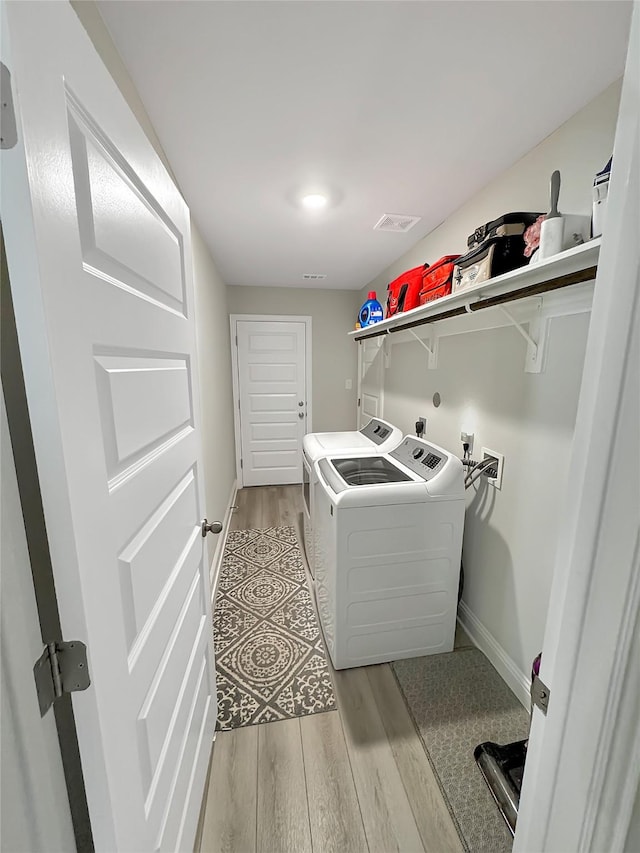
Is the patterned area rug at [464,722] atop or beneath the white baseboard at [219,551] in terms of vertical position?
beneath

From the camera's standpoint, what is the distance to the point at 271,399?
3.98m

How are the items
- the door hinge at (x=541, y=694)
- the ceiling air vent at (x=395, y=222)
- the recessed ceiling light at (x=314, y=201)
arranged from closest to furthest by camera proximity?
the door hinge at (x=541, y=694) → the recessed ceiling light at (x=314, y=201) → the ceiling air vent at (x=395, y=222)

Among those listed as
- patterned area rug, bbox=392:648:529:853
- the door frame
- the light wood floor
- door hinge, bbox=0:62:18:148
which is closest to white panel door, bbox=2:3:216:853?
door hinge, bbox=0:62:18:148

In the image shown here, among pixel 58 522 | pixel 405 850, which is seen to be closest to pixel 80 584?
pixel 58 522

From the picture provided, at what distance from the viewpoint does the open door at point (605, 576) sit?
1.43 ft

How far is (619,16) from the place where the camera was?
85 cm

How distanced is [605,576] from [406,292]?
196 centimetres

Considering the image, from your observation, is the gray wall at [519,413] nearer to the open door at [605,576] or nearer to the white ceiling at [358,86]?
the white ceiling at [358,86]

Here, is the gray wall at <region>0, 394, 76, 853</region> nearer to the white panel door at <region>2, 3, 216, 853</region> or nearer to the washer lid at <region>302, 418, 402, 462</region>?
the white panel door at <region>2, 3, 216, 853</region>

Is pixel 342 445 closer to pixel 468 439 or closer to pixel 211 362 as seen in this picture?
pixel 468 439

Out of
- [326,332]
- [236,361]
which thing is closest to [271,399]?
[236,361]

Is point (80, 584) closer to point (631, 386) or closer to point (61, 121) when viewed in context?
point (61, 121)

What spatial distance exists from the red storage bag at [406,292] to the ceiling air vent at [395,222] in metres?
0.26

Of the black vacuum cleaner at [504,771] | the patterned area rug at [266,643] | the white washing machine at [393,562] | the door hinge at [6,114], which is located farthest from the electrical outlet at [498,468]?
the door hinge at [6,114]
